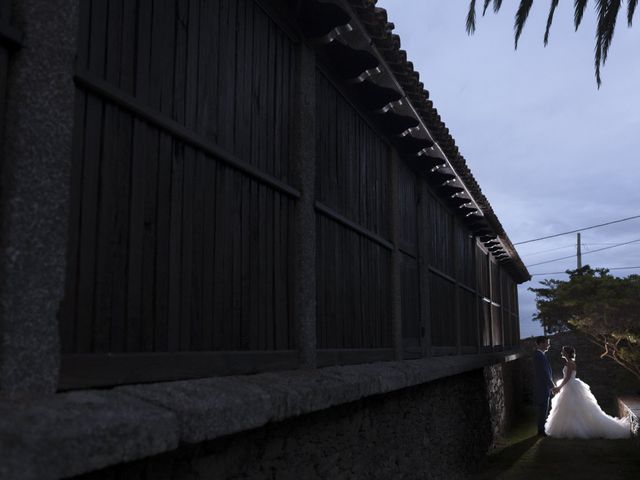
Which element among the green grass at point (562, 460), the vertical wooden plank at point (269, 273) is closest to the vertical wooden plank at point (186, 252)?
the vertical wooden plank at point (269, 273)

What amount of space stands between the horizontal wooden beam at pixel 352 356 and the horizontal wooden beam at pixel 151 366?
2.88 ft

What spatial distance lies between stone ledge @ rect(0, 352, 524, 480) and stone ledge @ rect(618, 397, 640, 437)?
33.6ft

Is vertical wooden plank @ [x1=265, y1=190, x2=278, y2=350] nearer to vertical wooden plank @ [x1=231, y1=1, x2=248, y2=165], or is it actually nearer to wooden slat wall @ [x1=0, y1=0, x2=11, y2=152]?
vertical wooden plank @ [x1=231, y1=1, x2=248, y2=165]

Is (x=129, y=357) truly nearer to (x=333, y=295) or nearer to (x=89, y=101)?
(x=89, y=101)

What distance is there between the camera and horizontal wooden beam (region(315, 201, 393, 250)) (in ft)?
16.4

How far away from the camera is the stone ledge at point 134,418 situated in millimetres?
1913

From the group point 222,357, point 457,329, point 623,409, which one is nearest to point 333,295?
point 222,357

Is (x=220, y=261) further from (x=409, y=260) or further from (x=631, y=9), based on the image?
(x=631, y=9)

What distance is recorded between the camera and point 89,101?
2684 millimetres

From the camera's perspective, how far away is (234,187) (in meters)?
3.81

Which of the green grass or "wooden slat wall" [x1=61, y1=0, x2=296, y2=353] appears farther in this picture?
the green grass

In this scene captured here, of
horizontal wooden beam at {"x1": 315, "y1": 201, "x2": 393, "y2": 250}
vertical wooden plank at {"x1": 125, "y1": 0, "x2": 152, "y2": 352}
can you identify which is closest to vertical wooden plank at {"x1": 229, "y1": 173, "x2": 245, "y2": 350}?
vertical wooden plank at {"x1": 125, "y1": 0, "x2": 152, "y2": 352}

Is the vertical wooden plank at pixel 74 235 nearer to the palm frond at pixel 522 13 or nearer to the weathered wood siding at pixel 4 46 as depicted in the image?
the weathered wood siding at pixel 4 46

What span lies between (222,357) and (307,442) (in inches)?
38.7
